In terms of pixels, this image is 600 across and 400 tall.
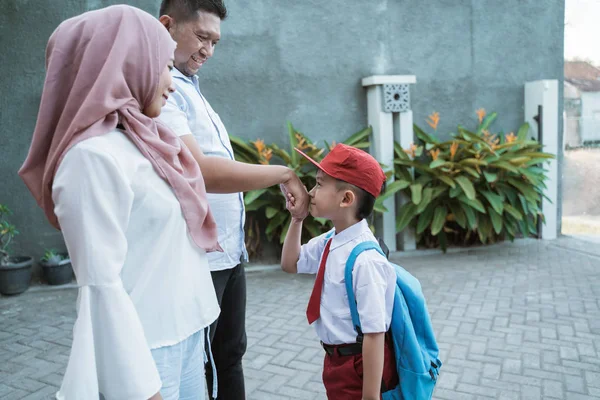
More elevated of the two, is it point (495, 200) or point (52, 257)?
point (495, 200)

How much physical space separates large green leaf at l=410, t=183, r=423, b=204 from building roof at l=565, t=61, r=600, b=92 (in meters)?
10.3

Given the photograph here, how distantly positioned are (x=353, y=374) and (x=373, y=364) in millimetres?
Result: 162

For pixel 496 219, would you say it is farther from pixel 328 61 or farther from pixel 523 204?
pixel 328 61

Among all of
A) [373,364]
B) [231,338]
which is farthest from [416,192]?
[373,364]

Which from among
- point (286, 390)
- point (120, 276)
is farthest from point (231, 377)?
point (120, 276)

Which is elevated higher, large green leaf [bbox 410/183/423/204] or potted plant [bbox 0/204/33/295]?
large green leaf [bbox 410/183/423/204]

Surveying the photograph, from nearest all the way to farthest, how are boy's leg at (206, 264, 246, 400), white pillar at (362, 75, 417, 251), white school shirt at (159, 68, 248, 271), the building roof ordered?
white school shirt at (159, 68, 248, 271), boy's leg at (206, 264, 246, 400), white pillar at (362, 75, 417, 251), the building roof

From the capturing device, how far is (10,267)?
519 centimetres

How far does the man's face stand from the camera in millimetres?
1968

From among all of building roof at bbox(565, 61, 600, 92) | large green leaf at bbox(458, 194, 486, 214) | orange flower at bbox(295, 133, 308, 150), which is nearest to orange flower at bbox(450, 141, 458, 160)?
large green leaf at bbox(458, 194, 486, 214)

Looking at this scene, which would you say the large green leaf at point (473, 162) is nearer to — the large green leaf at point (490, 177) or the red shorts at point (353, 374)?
the large green leaf at point (490, 177)

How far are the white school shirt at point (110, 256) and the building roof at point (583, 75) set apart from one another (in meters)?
15.3

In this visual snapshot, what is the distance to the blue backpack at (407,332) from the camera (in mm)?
1741

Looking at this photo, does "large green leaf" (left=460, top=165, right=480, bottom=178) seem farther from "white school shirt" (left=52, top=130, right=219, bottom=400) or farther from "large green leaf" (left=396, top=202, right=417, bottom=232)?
"white school shirt" (left=52, top=130, right=219, bottom=400)
